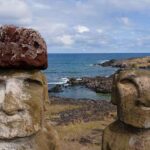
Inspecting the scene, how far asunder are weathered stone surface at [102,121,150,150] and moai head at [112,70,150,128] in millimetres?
216

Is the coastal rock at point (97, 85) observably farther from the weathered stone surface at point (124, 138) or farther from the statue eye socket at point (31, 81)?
the statue eye socket at point (31, 81)

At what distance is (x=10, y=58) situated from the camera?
197 inches

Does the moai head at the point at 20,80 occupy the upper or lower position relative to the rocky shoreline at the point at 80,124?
upper

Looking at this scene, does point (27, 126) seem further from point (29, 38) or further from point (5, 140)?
point (29, 38)

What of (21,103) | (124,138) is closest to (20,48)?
(21,103)

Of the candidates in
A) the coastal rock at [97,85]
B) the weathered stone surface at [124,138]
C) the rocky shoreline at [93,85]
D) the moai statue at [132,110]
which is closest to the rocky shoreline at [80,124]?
the weathered stone surface at [124,138]

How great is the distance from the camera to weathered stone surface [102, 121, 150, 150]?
6.18 m

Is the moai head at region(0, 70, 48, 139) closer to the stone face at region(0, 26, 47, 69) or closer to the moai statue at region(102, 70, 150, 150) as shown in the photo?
the stone face at region(0, 26, 47, 69)

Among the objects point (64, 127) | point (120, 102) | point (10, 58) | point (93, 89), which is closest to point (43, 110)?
point (10, 58)

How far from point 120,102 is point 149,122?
0.45 meters

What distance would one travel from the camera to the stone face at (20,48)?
5.03m

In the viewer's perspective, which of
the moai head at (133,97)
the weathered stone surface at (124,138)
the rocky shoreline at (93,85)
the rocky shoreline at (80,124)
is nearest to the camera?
the moai head at (133,97)

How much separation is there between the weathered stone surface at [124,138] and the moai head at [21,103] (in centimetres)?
150

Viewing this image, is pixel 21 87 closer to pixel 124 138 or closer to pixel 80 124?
pixel 124 138
